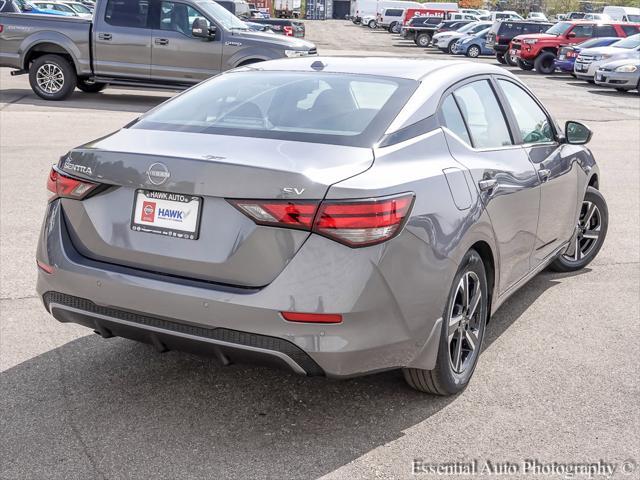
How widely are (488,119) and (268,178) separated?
5.81 ft

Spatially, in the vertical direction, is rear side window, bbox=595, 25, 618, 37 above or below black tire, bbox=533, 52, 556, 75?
above

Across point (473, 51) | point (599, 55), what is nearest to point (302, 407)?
point (599, 55)

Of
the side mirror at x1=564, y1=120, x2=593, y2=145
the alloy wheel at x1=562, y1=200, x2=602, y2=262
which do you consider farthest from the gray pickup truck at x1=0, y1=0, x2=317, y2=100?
the side mirror at x1=564, y1=120, x2=593, y2=145

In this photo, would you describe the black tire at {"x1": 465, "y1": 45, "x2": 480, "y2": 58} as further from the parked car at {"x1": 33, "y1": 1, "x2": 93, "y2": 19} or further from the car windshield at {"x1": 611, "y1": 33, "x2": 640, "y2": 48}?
the parked car at {"x1": 33, "y1": 1, "x2": 93, "y2": 19}

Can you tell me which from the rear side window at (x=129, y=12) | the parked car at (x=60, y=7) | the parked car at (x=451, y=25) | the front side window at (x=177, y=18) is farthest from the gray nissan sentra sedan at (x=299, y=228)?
the parked car at (x=451, y=25)

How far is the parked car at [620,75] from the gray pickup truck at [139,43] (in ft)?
37.0

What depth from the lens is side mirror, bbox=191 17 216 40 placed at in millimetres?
15492

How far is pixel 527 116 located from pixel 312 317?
8.32 ft

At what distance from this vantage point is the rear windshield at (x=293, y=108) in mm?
3732

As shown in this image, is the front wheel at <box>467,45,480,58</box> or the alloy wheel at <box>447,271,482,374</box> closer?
the alloy wheel at <box>447,271,482,374</box>

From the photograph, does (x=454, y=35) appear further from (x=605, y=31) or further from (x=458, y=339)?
(x=458, y=339)

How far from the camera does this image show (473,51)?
42.4 meters

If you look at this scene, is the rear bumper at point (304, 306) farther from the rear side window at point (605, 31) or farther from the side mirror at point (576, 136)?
the rear side window at point (605, 31)

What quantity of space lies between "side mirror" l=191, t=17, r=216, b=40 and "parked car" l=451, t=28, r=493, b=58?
28597 mm
